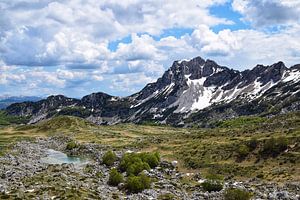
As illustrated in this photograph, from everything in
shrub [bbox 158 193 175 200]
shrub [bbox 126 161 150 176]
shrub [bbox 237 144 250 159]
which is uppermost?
shrub [bbox 237 144 250 159]

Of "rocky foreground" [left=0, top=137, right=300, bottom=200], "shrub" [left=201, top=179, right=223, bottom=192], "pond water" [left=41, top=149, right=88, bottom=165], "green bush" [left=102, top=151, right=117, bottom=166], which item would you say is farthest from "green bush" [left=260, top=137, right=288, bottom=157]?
"pond water" [left=41, top=149, right=88, bottom=165]

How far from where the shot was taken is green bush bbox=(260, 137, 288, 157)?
83.2 meters

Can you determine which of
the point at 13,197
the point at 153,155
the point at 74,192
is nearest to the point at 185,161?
the point at 153,155

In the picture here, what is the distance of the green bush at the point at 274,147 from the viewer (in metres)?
83.2

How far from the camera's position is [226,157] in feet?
295

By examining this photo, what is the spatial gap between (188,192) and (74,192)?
1819cm

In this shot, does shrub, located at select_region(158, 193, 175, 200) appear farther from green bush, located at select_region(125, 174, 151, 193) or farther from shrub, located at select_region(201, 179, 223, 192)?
shrub, located at select_region(201, 179, 223, 192)

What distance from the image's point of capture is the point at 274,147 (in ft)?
274

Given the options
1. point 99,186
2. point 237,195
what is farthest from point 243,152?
Result: point 99,186

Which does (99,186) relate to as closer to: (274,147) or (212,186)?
(212,186)

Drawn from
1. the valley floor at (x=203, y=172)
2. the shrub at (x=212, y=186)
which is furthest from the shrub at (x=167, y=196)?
the shrub at (x=212, y=186)

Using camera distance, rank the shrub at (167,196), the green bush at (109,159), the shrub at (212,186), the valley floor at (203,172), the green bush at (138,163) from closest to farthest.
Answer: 1. the shrub at (167,196)
2. the valley floor at (203,172)
3. the shrub at (212,186)
4. the green bush at (138,163)
5. the green bush at (109,159)

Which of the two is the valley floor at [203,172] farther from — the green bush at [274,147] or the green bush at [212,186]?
the green bush at [212,186]

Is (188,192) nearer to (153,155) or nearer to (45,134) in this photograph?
(153,155)
